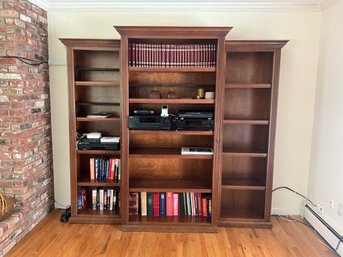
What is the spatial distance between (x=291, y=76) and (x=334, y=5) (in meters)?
0.74

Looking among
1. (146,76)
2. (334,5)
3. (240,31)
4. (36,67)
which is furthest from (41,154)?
(334,5)

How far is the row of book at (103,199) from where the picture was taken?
3.04 m

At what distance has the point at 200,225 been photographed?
2.77 metres

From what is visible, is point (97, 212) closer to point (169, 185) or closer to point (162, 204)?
point (162, 204)

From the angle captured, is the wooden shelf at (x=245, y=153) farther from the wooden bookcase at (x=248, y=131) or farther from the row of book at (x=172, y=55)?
the row of book at (x=172, y=55)

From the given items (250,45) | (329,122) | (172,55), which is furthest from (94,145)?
(329,122)

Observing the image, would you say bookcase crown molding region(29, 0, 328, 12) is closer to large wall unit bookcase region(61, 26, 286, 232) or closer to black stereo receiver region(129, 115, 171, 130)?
large wall unit bookcase region(61, 26, 286, 232)

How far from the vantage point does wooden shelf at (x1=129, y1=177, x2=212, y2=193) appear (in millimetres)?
2787

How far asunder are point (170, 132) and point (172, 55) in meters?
0.73

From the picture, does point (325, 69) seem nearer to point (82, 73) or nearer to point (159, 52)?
point (159, 52)

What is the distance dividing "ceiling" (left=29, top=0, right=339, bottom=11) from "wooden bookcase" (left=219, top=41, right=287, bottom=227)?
0.48 m

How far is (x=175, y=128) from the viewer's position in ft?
8.95

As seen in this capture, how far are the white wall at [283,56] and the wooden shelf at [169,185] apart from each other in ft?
2.88

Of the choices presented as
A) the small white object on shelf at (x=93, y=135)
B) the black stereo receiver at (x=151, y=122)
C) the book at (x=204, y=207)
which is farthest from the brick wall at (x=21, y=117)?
the book at (x=204, y=207)
